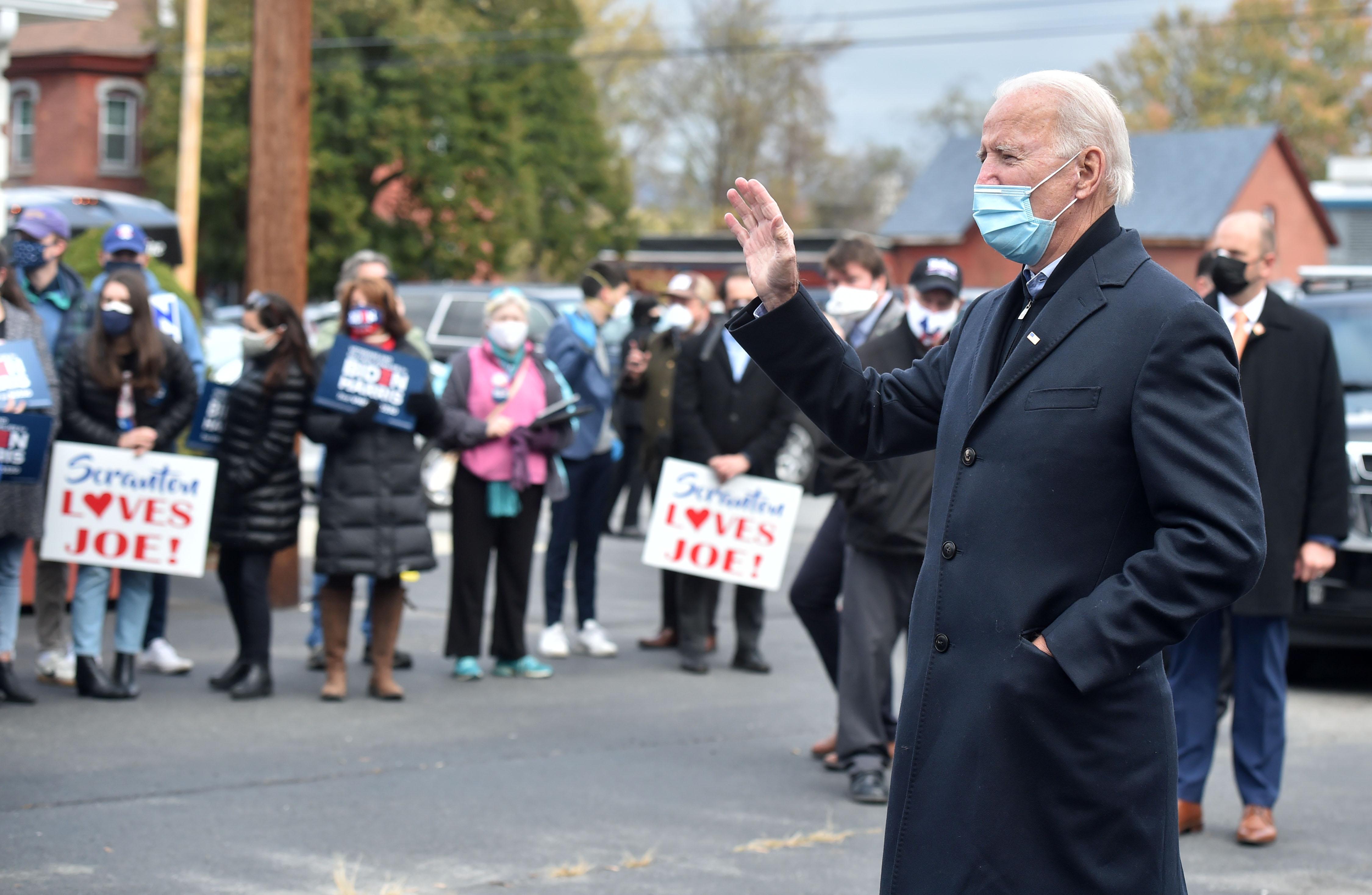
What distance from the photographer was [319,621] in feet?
28.0

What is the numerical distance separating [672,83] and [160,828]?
53304 mm

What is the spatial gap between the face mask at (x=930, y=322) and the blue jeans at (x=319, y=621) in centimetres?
309

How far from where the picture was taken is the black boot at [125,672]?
24.4 feet

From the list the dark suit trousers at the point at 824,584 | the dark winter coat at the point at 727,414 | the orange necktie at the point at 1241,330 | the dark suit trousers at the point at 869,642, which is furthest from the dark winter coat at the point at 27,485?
the orange necktie at the point at 1241,330

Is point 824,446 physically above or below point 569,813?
above

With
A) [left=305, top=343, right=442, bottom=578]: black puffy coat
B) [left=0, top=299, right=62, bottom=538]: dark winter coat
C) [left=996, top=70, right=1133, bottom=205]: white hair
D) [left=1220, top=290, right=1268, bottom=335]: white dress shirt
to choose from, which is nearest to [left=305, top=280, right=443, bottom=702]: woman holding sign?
[left=305, top=343, right=442, bottom=578]: black puffy coat

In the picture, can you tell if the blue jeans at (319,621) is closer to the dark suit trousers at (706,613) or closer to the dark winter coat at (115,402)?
the dark winter coat at (115,402)

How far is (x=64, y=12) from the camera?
10.2 m

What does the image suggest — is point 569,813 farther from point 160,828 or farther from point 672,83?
point 672,83

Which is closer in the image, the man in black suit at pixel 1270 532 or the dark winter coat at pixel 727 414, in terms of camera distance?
the man in black suit at pixel 1270 532

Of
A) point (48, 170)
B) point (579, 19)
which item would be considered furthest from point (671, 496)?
point (48, 170)

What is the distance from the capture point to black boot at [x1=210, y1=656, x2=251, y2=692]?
300 inches

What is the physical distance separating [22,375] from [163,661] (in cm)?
184

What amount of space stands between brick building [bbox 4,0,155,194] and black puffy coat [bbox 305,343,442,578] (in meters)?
39.5
